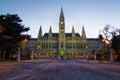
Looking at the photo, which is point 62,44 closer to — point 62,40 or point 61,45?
point 61,45

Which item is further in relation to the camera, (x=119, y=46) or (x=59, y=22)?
(x=59, y=22)

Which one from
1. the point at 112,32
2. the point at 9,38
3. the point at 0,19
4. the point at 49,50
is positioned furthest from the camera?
the point at 49,50

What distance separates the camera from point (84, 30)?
19675cm

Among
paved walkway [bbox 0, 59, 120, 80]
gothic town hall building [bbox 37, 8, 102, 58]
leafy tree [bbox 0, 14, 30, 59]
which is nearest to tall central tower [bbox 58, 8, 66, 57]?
gothic town hall building [bbox 37, 8, 102, 58]

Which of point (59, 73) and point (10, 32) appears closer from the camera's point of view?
point (59, 73)

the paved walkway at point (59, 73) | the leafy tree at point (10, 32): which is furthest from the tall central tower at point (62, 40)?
the paved walkway at point (59, 73)

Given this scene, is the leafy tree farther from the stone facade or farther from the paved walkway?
the stone facade

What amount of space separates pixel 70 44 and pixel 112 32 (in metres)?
121

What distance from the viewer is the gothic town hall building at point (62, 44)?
192 m

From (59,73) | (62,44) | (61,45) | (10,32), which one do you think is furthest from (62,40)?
(59,73)

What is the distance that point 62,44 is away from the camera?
19312cm

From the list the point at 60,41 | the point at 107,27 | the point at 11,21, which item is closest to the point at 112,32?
the point at 107,27

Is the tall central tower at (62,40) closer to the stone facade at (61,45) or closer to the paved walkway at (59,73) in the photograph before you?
the stone facade at (61,45)

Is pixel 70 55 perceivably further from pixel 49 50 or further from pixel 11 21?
pixel 11 21
